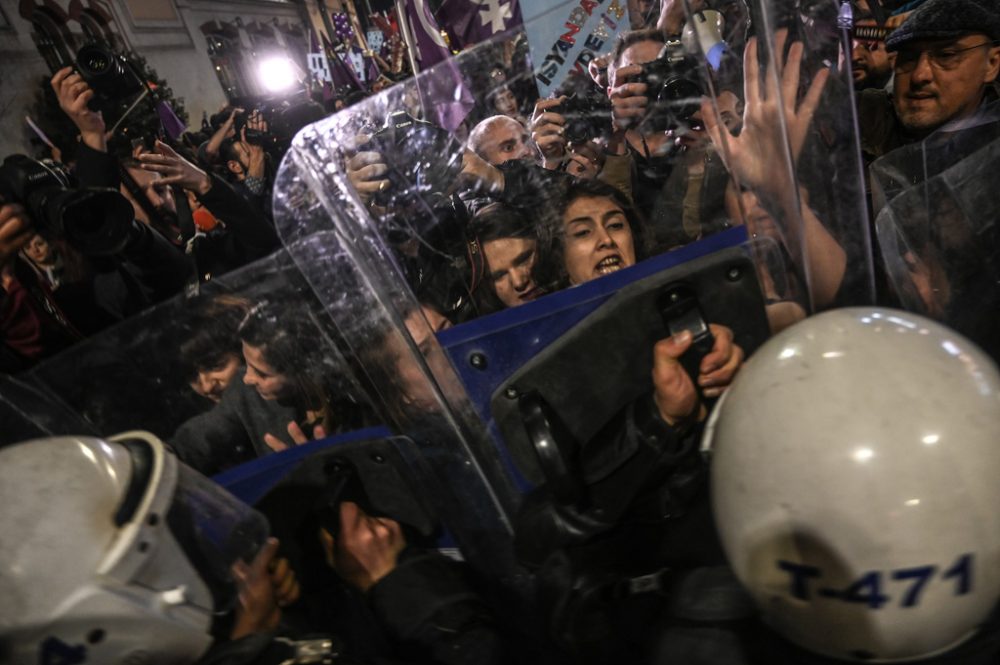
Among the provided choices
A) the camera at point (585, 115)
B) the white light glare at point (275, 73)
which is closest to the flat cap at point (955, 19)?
the camera at point (585, 115)

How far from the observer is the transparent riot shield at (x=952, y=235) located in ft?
4.03

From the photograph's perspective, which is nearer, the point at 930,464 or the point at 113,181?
the point at 930,464

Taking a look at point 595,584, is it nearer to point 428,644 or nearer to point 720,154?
point 428,644

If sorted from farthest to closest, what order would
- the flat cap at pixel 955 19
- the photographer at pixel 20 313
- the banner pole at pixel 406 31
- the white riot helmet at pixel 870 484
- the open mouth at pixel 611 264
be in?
the banner pole at pixel 406 31, the flat cap at pixel 955 19, the photographer at pixel 20 313, the open mouth at pixel 611 264, the white riot helmet at pixel 870 484

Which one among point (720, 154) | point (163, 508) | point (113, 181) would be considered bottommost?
point (163, 508)

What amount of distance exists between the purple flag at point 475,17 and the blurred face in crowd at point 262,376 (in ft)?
7.91

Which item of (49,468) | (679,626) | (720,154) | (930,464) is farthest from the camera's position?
(720,154)

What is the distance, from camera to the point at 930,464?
73cm

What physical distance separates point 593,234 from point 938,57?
1593 millimetres

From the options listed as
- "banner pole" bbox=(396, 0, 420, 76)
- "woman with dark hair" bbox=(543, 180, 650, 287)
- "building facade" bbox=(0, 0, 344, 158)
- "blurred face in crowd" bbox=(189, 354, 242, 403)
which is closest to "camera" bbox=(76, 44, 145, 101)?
"building facade" bbox=(0, 0, 344, 158)

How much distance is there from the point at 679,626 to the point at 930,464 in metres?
0.52

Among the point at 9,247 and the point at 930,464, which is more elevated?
the point at 9,247

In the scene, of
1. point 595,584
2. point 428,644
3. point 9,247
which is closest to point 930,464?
point 595,584

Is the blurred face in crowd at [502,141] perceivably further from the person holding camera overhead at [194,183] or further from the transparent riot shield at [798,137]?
the person holding camera overhead at [194,183]
